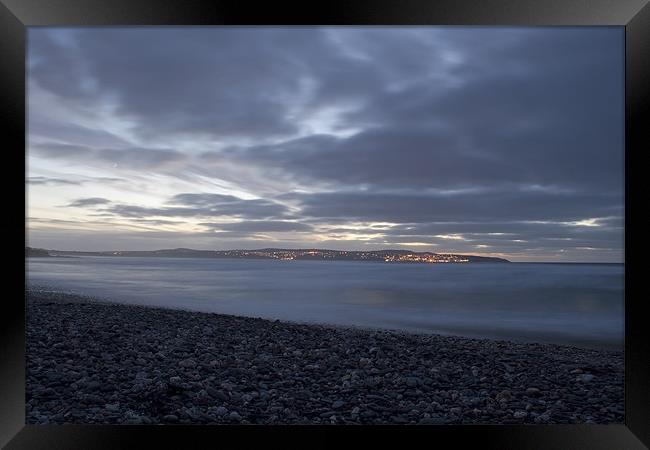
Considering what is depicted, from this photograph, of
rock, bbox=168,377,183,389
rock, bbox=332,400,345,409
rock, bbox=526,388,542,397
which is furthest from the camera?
rock, bbox=526,388,542,397

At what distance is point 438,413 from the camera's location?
10.1 feet

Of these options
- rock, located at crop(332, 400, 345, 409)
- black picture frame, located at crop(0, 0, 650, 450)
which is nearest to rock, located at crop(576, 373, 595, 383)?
black picture frame, located at crop(0, 0, 650, 450)

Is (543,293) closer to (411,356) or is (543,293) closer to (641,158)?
(411,356)

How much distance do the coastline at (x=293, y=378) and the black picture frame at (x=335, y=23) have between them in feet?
1.82

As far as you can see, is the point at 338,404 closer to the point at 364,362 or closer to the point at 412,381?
the point at 412,381

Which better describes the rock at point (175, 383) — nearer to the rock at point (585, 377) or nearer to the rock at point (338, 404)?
the rock at point (338, 404)

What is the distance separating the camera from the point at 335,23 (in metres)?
2.31

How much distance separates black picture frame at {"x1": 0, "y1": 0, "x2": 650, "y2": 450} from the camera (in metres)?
2.24

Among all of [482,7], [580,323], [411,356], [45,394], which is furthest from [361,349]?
[580,323]

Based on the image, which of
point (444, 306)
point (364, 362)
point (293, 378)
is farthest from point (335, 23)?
point (444, 306)

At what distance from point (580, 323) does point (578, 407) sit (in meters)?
7.16

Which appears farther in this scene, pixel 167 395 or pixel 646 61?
pixel 167 395

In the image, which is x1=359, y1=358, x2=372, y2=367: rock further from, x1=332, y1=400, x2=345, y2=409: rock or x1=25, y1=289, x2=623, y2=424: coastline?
x1=332, y1=400, x2=345, y2=409: rock

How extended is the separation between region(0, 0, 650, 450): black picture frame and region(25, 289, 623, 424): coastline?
555mm
